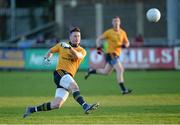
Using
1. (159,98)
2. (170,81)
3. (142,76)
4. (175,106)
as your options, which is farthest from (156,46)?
(175,106)

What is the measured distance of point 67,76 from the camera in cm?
1431

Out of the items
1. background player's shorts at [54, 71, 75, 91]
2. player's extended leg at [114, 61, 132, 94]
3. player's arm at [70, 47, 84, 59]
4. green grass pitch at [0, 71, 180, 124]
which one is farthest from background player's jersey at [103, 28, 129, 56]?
background player's shorts at [54, 71, 75, 91]

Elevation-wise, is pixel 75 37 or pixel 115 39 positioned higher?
pixel 75 37

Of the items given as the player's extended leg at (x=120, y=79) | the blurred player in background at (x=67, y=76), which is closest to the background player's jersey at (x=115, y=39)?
the player's extended leg at (x=120, y=79)

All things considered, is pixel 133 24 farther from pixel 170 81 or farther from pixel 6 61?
pixel 170 81

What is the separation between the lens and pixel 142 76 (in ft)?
96.5

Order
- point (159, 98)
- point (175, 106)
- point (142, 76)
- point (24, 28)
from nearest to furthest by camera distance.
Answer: point (175, 106), point (159, 98), point (142, 76), point (24, 28)

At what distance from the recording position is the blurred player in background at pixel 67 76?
1413 centimetres

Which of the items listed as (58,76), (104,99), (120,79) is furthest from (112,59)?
(58,76)

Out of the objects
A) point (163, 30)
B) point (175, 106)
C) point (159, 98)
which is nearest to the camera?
point (175, 106)

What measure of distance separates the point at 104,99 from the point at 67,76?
4.98 meters

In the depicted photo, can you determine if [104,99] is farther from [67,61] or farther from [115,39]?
[67,61]

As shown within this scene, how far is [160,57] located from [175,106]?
16167mm

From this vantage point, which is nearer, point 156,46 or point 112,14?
point 156,46
